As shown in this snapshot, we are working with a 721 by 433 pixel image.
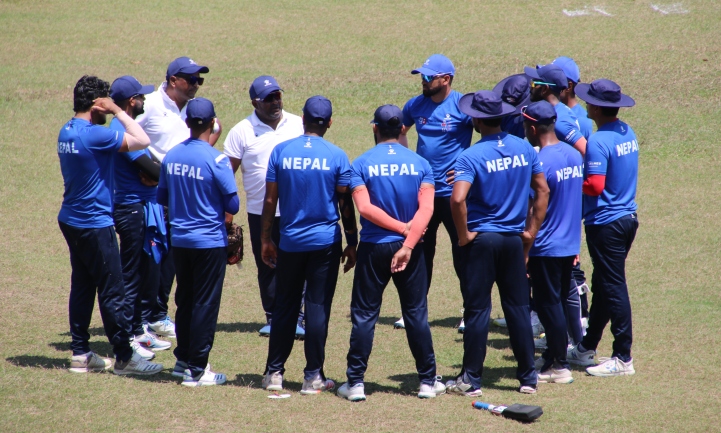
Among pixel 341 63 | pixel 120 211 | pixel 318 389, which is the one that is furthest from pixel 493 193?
pixel 341 63

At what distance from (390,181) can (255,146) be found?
212cm

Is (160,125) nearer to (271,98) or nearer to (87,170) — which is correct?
(271,98)

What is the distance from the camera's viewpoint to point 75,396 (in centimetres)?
628

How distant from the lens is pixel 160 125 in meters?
7.90

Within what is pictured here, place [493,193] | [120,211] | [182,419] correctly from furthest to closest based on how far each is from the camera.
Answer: [120,211] < [493,193] < [182,419]

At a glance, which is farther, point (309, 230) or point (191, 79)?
point (191, 79)

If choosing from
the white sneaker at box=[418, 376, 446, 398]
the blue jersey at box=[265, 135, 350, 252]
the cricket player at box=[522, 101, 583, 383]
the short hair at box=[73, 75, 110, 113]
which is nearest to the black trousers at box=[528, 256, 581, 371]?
the cricket player at box=[522, 101, 583, 383]

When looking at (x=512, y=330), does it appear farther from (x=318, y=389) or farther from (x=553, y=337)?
(x=318, y=389)

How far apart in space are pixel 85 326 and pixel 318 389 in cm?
205

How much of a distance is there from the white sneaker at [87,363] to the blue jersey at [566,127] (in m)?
4.54

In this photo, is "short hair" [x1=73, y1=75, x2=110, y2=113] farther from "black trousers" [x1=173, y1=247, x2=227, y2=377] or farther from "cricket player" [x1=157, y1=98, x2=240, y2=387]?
"black trousers" [x1=173, y1=247, x2=227, y2=377]

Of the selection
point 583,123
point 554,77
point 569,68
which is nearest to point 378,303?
point 554,77

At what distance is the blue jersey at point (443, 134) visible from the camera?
7.95 m

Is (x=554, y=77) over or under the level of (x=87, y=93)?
over
